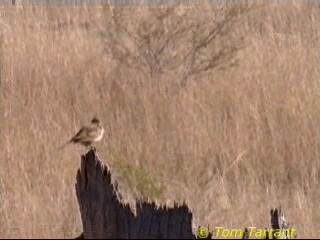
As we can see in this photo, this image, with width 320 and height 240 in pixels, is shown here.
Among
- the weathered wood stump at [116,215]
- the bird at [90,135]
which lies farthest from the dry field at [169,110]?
the weathered wood stump at [116,215]

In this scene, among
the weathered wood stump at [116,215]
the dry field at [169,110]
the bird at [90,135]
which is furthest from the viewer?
the dry field at [169,110]

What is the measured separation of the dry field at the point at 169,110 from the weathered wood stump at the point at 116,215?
2471 millimetres

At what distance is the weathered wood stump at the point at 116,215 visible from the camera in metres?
2.19

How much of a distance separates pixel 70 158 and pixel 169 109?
135 centimetres

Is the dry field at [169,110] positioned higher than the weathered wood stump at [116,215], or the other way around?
the dry field at [169,110]

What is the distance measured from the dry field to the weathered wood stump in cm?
247

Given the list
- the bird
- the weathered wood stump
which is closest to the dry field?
the bird

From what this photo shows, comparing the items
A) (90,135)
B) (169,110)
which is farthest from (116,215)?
(169,110)

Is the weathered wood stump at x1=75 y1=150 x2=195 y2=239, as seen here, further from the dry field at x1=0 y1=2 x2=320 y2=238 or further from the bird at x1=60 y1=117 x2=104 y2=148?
the dry field at x1=0 y1=2 x2=320 y2=238

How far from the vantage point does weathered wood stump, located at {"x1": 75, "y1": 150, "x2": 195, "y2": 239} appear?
219 cm

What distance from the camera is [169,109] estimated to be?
711 cm

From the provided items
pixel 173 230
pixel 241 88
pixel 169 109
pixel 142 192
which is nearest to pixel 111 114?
pixel 169 109

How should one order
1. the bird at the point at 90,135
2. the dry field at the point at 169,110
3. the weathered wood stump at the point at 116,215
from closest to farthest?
the weathered wood stump at the point at 116,215, the bird at the point at 90,135, the dry field at the point at 169,110

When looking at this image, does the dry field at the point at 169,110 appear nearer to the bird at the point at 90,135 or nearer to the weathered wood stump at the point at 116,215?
the bird at the point at 90,135
